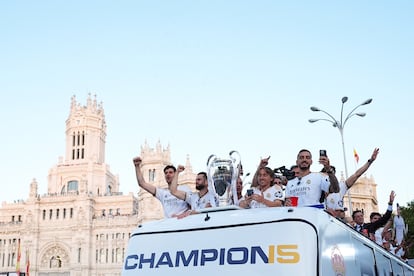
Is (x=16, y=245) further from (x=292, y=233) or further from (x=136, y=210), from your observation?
(x=292, y=233)

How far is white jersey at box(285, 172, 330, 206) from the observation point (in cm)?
638

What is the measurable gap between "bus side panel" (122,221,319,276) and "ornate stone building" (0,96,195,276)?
61.5 meters

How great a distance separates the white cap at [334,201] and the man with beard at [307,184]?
1.33 ft

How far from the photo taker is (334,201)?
23.1 feet

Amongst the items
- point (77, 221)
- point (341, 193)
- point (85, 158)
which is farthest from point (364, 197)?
point (341, 193)

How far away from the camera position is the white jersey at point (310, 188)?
6.38 metres

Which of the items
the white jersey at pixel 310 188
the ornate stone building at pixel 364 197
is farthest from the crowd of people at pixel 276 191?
the ornate stone building at pixel 364 197

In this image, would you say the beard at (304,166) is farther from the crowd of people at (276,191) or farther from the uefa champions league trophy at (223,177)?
the uefa champions league trophy at (223,177)

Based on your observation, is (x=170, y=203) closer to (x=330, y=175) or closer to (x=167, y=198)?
(x=167, y=198)

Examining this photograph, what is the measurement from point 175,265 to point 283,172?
5.46 m

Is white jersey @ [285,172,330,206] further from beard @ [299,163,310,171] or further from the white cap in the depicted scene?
the white cap

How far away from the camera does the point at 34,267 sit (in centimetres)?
6969

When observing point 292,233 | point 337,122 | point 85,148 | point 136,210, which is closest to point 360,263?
point 292,233

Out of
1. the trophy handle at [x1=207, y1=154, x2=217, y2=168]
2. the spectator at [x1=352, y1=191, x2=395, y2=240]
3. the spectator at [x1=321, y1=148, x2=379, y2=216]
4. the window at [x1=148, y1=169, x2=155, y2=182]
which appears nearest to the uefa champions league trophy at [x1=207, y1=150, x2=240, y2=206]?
the trophy handle at [x1=207, y1=154, x2=217, y2=168]
